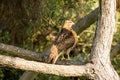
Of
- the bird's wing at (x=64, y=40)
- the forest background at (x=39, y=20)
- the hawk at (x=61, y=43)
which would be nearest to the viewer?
the hawk at (x=61, y=43)

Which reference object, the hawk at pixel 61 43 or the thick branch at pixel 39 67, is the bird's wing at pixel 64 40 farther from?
the thick branch at pixel 39 67

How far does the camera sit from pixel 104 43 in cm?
319

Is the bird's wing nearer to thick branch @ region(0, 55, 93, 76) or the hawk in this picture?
the hawk

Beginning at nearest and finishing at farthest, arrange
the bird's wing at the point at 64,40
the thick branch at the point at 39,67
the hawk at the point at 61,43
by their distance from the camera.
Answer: the thick branch at the point at 39,67, the hawk at the point at 61,43, the bird's wing at the point at 64,40

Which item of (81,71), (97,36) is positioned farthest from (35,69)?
(97,36)

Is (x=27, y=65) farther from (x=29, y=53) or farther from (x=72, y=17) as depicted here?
(x=72, y=17)

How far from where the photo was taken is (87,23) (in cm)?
490

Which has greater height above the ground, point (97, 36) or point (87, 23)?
point (97, 36)

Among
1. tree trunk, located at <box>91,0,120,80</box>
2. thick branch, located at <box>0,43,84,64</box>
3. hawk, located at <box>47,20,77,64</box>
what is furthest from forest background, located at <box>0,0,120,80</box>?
tree trunk, located at <box>91,0,120,80</box>

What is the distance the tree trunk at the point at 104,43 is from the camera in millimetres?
3111

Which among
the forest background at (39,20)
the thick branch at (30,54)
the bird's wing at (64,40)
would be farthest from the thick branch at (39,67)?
the forest background at (39,20)

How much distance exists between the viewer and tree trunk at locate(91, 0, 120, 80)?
3111 millimetres

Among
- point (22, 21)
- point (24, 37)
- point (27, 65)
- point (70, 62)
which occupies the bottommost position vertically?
point (24, 37)

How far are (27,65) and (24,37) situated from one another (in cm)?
292
